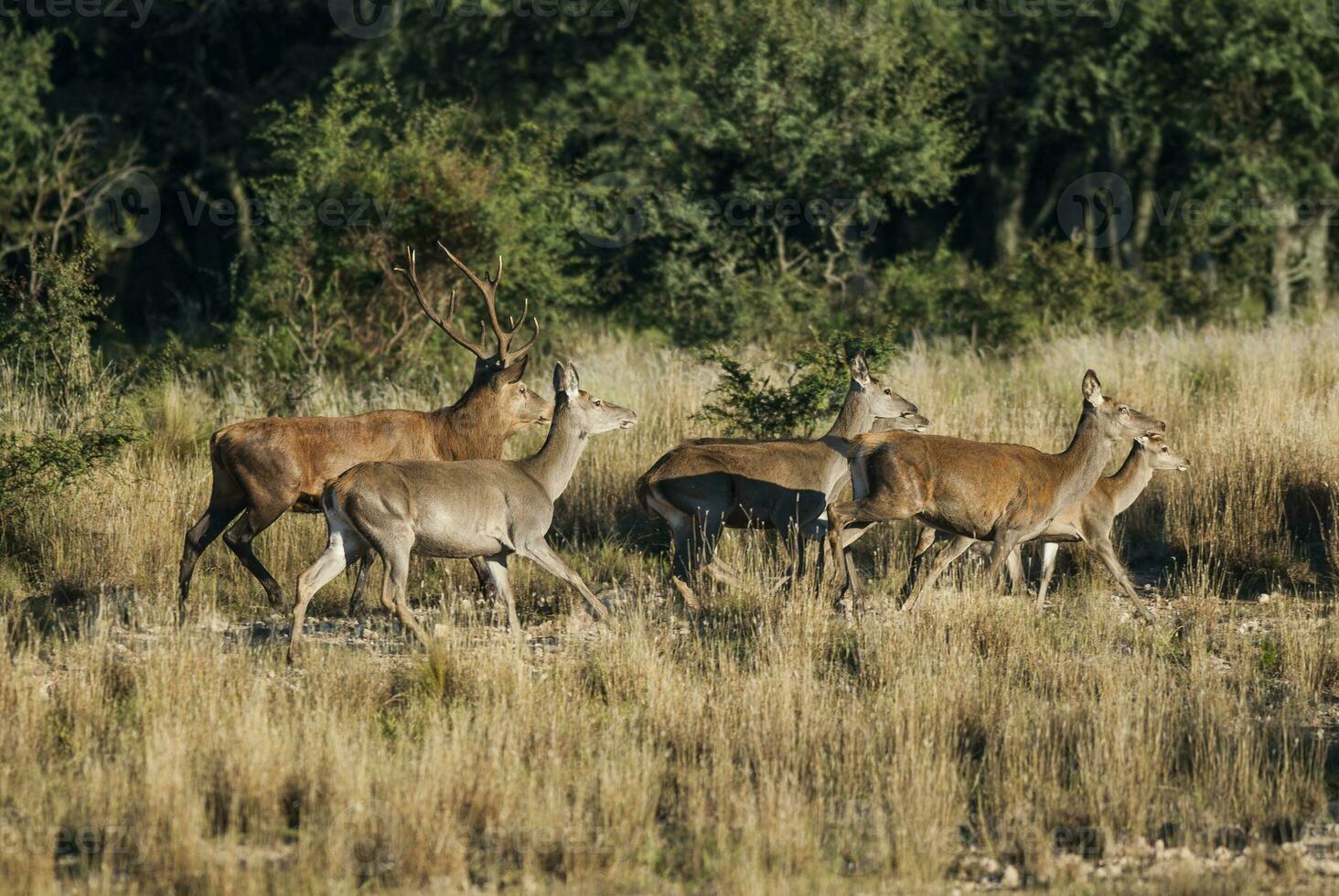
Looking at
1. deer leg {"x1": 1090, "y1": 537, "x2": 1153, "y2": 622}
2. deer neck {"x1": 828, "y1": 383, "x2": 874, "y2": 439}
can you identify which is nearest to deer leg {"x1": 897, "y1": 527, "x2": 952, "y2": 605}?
deer neck {"x1": 828, "y1": 383, "x2": 874, "y2": 439}

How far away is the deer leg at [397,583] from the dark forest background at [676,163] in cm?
743

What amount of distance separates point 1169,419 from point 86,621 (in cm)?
957

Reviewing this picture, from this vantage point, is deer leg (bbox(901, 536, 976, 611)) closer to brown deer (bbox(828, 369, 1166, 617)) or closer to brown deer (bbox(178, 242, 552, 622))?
brown deer (bbox(828, 369, 1166, 617))

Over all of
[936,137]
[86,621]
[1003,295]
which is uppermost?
[936,137]

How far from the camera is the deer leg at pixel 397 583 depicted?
10109 mm

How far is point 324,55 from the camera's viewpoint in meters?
31.5

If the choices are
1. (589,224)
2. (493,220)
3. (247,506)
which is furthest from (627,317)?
(247,506)

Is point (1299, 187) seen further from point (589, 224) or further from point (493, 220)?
point (493, 220)

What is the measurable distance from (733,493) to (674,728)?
347 centimetres

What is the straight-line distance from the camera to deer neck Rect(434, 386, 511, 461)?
1268 centimetres

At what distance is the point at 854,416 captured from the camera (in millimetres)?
12984

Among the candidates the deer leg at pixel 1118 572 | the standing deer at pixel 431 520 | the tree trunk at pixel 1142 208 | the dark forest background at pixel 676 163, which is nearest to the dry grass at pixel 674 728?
the deer leg at pixel 1118 572

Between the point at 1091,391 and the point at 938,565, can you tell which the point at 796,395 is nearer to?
the point at 1091,391

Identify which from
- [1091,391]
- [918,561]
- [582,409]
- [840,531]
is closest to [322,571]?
[582,409]
